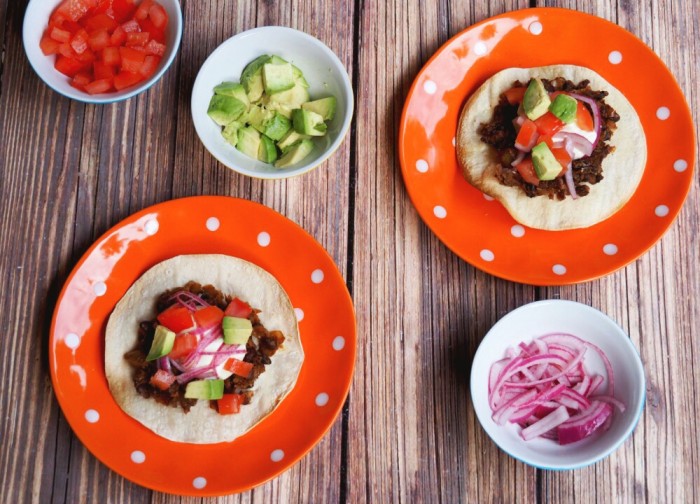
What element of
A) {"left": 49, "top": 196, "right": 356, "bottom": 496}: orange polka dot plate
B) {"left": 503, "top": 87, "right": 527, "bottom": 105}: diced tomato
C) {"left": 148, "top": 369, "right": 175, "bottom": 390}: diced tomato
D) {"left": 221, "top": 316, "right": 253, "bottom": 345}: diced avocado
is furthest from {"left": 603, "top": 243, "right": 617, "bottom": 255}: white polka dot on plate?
{"left": 148, "top": 369, "right": 175, "bottom": 390}: diced tomato

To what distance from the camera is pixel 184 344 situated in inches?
104

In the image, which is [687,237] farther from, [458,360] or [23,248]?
[23,248]

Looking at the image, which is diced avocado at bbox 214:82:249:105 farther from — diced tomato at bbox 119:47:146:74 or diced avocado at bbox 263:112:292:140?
diced tomato at bbox 119:47:146:74

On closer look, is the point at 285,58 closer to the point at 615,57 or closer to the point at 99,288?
the point at 99,288

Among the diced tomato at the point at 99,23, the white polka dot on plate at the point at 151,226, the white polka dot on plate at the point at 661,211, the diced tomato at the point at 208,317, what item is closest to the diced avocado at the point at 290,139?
the white polka dot on plate at the point at 151,226

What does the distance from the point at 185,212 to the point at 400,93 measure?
3.37 ft

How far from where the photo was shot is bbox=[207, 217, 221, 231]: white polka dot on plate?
9.41ft

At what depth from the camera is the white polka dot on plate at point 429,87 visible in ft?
9.68

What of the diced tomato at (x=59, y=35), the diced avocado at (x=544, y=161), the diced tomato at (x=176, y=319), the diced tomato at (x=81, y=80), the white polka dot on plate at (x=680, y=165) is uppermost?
the diced tomato at (x=59, y=35)

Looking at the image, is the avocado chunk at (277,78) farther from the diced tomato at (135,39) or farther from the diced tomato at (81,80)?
the diced tomato at (81,80)

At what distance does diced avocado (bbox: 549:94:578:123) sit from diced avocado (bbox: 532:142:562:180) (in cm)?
13

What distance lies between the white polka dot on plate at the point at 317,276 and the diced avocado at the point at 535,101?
100 cm

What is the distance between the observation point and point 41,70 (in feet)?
9.17

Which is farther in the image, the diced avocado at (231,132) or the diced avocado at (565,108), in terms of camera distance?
the diced avocado at (231,132)
